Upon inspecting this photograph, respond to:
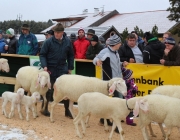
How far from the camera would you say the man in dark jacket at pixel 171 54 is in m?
6.82

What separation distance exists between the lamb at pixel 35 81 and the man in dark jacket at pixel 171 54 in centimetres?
277

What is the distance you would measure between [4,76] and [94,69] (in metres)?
3.16

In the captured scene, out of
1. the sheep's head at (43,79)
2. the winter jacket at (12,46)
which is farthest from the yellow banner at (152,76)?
the winter jacket at (12,46)

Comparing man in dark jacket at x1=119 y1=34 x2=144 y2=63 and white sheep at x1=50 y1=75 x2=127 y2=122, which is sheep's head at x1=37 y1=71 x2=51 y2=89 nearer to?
white sheep at x1=50 y1=75 x2=127 y2=122

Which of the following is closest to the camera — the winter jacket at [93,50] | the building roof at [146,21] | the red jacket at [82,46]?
the winter jacket at [93,50]

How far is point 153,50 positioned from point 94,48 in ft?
6.33

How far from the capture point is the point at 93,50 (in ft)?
28.1

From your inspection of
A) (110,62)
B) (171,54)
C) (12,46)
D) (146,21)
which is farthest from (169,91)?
(146,21)

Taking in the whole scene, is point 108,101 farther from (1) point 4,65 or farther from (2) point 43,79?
(1) point 4,65

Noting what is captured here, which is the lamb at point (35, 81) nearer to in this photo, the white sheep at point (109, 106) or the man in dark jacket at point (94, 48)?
the white sheep at point (109, 106)

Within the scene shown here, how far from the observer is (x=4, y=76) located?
973 centimetres

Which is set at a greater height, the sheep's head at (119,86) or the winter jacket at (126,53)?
the winter jacket at (126,53)

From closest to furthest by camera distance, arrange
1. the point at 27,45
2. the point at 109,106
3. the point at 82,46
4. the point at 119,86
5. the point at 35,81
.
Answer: the point at 109,106 → the point at 119,86 → the point at 35,81 → the point at 82,46 → the point at 27,45

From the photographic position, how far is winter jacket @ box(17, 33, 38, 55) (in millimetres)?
9391
